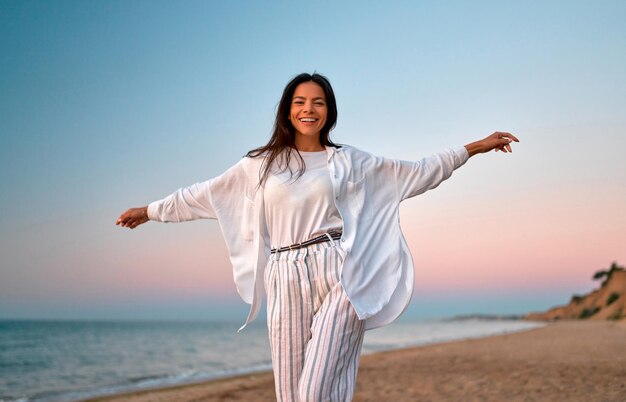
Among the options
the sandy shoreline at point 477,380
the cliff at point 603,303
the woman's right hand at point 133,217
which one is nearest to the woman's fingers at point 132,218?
the woman's right hand at point 133,217

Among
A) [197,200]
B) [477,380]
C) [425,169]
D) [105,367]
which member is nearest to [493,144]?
[425,169]

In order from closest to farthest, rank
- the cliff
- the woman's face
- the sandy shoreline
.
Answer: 1. the woman's face
2. the sandy shoreline
3. the cliff

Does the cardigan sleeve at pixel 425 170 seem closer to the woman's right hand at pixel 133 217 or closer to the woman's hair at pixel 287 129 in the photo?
the woman's hair at pixel 287 129

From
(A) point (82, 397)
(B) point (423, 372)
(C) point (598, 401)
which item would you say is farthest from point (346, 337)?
(A) point (82, 397)

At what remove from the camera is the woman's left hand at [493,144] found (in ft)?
12.5

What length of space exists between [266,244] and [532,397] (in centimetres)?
509

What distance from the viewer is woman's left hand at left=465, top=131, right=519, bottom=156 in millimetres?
3814

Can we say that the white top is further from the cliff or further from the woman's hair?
the cliff

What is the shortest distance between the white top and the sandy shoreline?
5.01m

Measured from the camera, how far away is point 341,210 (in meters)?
3.52

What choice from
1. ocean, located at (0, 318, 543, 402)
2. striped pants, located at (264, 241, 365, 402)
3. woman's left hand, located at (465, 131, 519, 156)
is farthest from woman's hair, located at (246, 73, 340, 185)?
ocean, located at (0, 318, 543, 402)

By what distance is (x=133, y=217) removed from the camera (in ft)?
12.9

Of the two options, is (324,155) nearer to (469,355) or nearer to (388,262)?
(388,262)

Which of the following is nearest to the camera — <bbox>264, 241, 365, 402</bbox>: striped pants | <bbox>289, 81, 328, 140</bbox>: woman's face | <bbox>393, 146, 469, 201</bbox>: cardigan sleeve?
<bbox>264, 241, 365, 402</bbox>: striped pants
